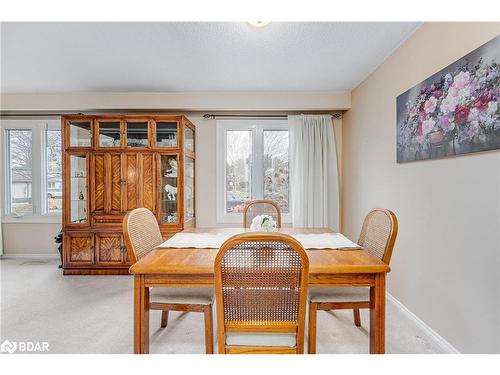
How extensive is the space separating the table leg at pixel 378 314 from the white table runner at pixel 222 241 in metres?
0.37

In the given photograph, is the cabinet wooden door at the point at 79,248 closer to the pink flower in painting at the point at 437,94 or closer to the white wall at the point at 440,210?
the white wall at the point at 440,210

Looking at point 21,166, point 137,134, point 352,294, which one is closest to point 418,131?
point 352,294

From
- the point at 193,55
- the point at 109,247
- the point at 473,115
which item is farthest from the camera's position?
the point at 109,247

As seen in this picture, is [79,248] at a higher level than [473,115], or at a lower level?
lower

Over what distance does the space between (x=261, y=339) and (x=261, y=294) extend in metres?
0.22

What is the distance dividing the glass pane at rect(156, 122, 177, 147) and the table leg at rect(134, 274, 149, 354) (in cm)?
221

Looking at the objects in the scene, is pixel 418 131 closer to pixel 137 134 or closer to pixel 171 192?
pixel 171 192

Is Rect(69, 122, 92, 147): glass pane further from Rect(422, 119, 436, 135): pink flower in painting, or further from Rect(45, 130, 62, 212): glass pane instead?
Rect(422, 119, 436, 135): pink flower in painting

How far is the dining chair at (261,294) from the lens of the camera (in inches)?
41.6

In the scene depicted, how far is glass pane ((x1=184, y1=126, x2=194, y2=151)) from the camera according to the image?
356 centimetres

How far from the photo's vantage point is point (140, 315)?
1.46 meters

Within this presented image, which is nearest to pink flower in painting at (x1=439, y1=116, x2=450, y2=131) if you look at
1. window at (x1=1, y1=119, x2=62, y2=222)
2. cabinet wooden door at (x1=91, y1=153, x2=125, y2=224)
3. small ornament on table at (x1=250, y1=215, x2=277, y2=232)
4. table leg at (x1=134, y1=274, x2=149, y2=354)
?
small ornament on table at (x1=250, y1=215, x2=277, y2=232)

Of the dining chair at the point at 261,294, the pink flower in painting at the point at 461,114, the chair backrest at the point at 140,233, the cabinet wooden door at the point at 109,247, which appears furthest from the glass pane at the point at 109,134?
the pink flower in painting at the point at 461,114

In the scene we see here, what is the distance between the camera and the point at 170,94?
3.66 metres
